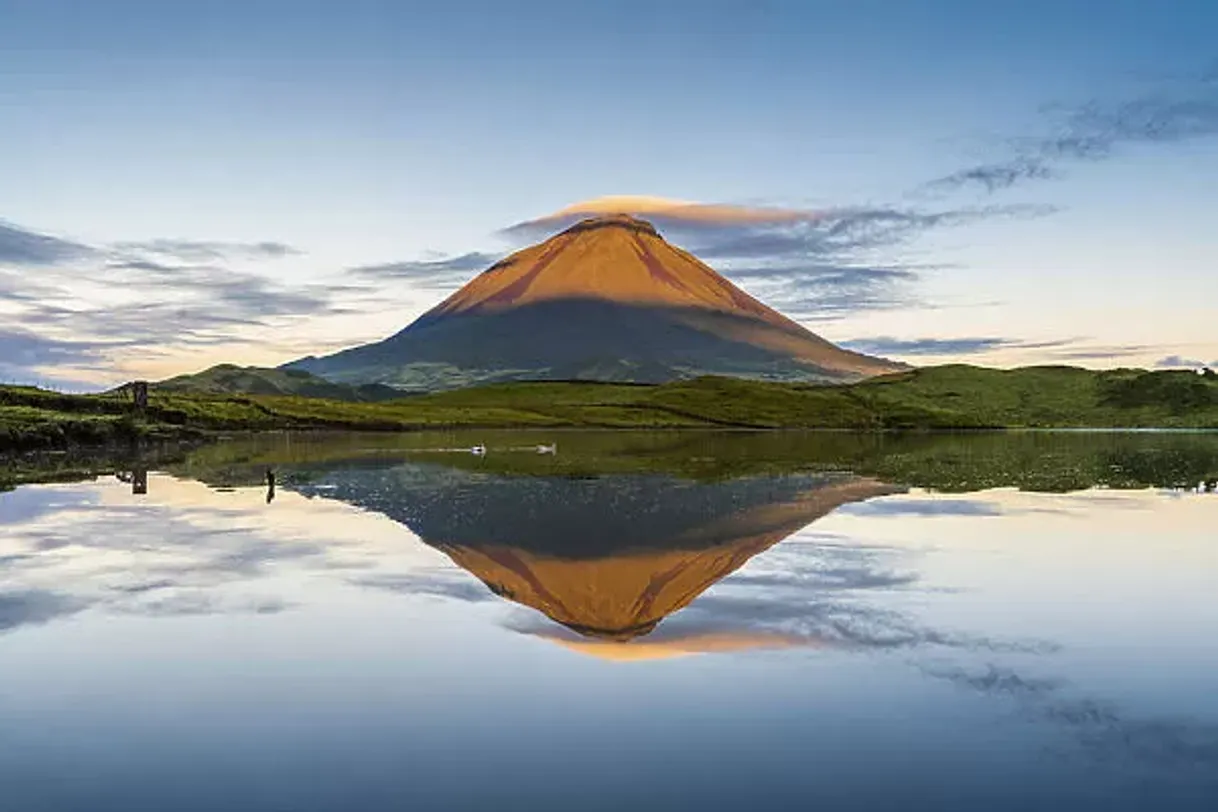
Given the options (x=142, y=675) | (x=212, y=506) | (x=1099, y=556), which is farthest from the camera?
(x=212, y=506)

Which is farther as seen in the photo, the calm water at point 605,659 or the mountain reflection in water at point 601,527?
the mountain reflection in water at point 601,527

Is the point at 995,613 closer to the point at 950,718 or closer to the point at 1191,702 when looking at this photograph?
the point at 1191,702

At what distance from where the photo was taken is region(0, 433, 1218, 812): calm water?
474 inches

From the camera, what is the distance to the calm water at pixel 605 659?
12047 millimetres

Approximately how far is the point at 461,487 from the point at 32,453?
132 feet

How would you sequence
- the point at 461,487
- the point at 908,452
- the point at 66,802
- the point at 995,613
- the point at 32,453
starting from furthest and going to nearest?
1. the point at 908,452
2. the point at 32,453
3. the point at 461,487
4. the point at 995,613
5. the point at 66,802

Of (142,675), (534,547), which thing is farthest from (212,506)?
(142,675)

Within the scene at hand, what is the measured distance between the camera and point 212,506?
4278cm

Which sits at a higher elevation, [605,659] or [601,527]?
[601,527]

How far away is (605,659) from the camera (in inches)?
719

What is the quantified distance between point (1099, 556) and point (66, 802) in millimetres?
26403

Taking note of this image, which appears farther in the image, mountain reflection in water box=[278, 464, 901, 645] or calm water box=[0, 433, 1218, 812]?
mountain reflection in water box=[278, 464, 901, 645]

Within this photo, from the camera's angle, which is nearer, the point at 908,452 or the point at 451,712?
the point at 451,712

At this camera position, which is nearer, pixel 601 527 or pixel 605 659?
pixel 605 659
